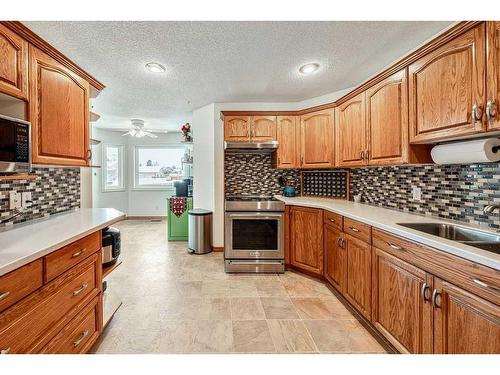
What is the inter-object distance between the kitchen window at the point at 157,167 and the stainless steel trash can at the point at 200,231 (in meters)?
3.48

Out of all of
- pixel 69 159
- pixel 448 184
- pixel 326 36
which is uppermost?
pixel 326 36

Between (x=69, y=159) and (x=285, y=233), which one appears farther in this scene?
(x=285, y=233)

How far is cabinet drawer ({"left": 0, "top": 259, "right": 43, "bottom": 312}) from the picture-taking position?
97cm

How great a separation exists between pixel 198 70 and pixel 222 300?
2.50 meters

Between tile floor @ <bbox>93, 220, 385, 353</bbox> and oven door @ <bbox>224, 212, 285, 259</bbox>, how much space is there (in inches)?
11.0

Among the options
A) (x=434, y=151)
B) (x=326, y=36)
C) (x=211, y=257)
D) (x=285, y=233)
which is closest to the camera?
(x=434, y=151)

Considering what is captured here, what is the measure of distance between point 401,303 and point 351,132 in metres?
1.84

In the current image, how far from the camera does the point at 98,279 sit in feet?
5.80

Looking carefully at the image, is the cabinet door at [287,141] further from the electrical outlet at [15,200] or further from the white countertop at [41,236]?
the electrical outlet at [15,200]

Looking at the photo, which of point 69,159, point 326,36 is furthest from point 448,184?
point 69,159

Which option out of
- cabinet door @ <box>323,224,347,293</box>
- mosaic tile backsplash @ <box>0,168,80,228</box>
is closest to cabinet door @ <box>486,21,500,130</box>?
cabinet door @ <box>323,224,347,293</box>

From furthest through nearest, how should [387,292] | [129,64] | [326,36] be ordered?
[129,64], [326,36], [387,292]
